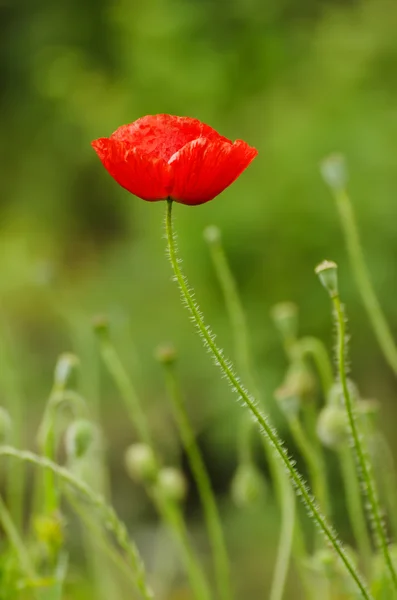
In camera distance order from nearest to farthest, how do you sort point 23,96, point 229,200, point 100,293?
point 229,200
point 100,293
point 23,96

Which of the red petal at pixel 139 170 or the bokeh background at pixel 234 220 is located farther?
the bokeh background at pixel 234 220

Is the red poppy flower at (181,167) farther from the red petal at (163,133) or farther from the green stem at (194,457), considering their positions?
the green stem at (194,457)

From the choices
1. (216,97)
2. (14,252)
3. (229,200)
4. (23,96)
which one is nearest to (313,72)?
(216,97)

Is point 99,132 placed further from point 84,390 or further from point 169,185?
point 169,185

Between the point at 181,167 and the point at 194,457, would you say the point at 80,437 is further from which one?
the point at 181,167

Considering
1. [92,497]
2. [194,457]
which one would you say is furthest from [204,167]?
[194,457]

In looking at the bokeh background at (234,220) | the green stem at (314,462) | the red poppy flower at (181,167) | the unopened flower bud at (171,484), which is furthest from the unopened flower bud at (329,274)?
the bokeh background at (234,220)
